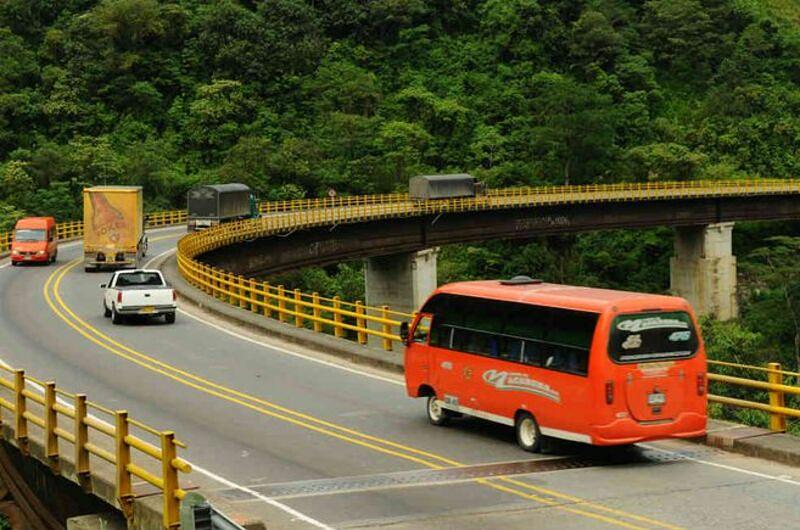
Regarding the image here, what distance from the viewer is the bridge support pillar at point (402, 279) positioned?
76062 millimetres

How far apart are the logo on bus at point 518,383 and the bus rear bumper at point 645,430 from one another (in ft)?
2.90

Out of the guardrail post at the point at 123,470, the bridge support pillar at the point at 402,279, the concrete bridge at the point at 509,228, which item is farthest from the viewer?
the bridge support pillar at the point at 402,279

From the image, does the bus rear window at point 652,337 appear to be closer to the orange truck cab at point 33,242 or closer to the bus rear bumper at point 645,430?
the bus rear bumper at point 645,430

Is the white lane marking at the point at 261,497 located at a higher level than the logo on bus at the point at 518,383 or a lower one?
lower

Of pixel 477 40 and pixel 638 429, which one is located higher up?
pixel 477 40

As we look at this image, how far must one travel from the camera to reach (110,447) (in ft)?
54.9

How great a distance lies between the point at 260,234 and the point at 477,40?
84.9 m

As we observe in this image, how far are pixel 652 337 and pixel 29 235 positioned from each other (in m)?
48.1

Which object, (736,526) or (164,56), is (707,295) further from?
(736,526)

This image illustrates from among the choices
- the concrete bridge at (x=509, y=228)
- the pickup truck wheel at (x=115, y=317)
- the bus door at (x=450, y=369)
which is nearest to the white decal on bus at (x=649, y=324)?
the bus door at (x=450, y=369)

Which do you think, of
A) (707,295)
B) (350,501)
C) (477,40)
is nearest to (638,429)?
(350,501)

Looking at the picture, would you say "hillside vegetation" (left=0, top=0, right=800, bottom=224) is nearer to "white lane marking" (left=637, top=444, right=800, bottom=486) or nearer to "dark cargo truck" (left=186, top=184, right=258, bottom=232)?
"dark cargo truck" (left=186, top=184, right=258, bottom=232)

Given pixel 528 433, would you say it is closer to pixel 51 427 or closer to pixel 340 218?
pixel 51 427

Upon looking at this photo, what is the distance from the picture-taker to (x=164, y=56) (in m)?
133
